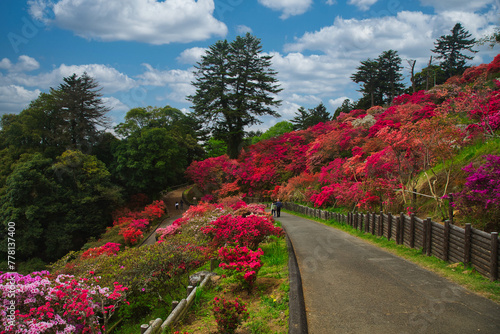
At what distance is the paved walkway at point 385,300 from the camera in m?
4.27

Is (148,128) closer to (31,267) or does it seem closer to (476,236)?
(31,267)

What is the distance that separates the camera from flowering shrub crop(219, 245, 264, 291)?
5691 mm

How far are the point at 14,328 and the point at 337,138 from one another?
852 inches

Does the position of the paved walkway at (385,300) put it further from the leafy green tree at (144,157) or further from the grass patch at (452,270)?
the leafy green tree at (144,157)

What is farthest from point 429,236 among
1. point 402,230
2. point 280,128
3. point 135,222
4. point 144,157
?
point 280,128

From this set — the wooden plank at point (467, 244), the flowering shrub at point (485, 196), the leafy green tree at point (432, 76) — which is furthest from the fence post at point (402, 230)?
the leafy green tree at point (432, 76)

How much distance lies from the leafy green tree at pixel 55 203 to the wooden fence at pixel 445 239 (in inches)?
787

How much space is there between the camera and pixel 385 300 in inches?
202

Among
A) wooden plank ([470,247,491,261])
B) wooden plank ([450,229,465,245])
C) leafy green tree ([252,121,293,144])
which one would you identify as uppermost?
leafy green tree ([252,121,293,144])

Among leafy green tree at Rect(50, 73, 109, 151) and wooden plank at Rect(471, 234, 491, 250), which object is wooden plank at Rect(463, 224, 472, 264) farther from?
leafy green tree at Rect(50, 73, 109, 151)

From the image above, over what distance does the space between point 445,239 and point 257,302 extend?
4589mm

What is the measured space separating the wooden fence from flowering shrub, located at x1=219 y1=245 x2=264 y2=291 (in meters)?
4.18

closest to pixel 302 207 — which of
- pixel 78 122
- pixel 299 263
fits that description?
pixel 299 263

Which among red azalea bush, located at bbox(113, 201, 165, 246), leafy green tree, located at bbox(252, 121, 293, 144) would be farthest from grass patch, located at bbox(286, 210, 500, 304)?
leafy green tree, located at bbox(252, 121, 293, 144)
